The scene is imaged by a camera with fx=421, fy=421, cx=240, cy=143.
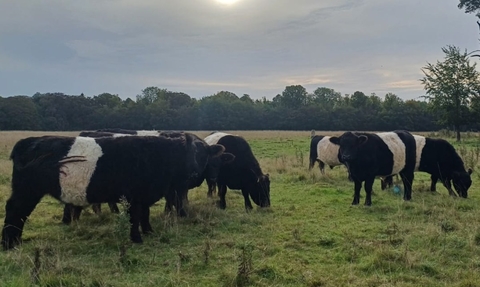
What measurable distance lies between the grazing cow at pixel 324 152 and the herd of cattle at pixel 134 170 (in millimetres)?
5371

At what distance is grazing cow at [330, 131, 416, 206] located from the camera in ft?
36.6

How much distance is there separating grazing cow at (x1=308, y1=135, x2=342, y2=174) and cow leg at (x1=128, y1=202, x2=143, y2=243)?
1060cm

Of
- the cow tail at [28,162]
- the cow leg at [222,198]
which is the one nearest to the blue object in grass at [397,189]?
the cow leg at [222,198]

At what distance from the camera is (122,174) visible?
24.4 ft

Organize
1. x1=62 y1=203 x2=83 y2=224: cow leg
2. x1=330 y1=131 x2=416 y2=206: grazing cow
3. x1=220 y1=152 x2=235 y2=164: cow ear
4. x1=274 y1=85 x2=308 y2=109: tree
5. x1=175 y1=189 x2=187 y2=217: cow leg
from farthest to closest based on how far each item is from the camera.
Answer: x1=274 y1=85 x2=308 y2=109: tree < x1=330 y1=131 x2=416 y2=206: grazing cow < x1=220 y1=152 x2=235 y2=164: cow ear < x1=175 y1=189 x2=187 y2=217: cow leg < x1=62 y1=203 x2=83 y2=224: cow leg

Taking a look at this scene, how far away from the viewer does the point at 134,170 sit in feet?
24.9

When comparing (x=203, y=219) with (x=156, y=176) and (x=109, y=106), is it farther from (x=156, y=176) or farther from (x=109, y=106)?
(x=109, y=106)

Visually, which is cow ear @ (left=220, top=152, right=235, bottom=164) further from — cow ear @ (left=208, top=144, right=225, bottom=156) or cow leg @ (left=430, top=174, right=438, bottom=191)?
cow leg @ (left=430, top=174, right=438, bottom=191)

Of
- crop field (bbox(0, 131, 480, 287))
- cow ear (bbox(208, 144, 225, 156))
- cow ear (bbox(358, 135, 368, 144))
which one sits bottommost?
crop field (bbox(0, 131, 480, 287))

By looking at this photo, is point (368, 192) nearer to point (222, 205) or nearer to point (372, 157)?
point (372, 157)

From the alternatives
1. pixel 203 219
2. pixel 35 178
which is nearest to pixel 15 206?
pixel 35 178

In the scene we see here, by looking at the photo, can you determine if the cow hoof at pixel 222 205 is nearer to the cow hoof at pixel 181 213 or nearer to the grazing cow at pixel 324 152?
the cow hoof at pixel 181 213

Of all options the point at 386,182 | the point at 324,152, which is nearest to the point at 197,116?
the point at 324,152

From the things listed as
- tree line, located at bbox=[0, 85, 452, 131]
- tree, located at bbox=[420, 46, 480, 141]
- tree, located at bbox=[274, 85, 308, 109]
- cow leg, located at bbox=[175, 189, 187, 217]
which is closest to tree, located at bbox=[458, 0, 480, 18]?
tree, located at bbox=[420, 46, 480, 141]
